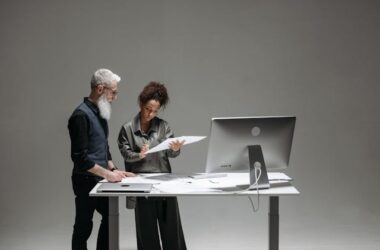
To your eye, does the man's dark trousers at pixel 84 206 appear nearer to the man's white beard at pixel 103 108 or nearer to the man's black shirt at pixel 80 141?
the man's black shirt at pixel 80 141

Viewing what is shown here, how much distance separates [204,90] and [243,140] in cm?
159

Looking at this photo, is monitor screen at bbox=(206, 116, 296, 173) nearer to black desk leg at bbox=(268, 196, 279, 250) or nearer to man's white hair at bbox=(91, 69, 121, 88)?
black desk leg at bbox=(268, 196, 279, 250)

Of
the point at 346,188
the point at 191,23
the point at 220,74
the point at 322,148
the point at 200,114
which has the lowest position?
the point at 346,188

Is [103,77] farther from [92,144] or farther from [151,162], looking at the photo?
[151,162]

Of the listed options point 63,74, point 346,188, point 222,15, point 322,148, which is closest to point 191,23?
point 222,15

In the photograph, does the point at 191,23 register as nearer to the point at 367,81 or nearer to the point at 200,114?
the point at 200,114

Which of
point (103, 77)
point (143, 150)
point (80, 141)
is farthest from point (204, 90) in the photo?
point (80, 141)

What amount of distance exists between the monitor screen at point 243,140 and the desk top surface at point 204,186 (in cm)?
14

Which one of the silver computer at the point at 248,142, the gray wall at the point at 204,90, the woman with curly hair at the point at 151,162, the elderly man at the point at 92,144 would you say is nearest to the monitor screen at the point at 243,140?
the silver computer at the point at 248,142

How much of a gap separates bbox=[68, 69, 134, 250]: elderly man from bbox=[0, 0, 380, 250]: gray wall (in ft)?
3.83

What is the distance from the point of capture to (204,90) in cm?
503

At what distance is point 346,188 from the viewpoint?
5.17 meters

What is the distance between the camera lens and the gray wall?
4.97 m

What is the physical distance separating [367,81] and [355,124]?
0.41 m
